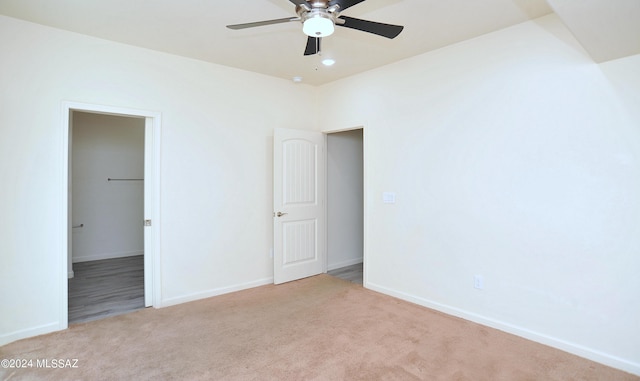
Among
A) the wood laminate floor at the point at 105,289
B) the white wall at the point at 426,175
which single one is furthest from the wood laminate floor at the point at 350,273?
the wood laminate floor at the point at 105,289

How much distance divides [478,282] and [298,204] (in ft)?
7.64

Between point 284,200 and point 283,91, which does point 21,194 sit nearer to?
point 284,200

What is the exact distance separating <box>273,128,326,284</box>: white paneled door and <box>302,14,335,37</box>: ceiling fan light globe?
7.44 feet

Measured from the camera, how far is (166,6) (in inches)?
100

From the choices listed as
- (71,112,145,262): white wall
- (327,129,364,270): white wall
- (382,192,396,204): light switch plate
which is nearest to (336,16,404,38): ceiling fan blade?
(382,192,396,204): light switch plate

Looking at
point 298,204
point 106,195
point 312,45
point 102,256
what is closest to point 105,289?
point 102,256

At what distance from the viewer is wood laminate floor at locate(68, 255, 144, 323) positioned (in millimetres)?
3436

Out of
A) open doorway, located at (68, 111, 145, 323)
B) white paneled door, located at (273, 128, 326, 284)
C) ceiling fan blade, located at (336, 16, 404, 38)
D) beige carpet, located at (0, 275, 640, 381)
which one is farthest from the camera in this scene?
open doorway, located at (68, 111, 145, 323)

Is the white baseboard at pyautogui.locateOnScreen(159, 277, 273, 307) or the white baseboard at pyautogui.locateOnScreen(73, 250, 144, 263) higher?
the white baseboard at pyautogui.locateOnScreen(73, 250, 144, 263)

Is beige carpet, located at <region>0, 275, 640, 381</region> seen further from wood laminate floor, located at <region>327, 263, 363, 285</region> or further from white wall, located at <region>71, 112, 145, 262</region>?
white wall, located at <region>71, 112, 145, 262</region>

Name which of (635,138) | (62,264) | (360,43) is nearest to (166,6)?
(360,43)

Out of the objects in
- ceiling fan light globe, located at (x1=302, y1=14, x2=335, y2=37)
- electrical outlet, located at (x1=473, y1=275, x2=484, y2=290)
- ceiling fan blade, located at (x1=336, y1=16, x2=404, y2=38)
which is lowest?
electrical outlet, located at (x1=473, y1=275, x2=484, y2=290)

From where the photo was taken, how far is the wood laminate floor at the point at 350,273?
4.52 m

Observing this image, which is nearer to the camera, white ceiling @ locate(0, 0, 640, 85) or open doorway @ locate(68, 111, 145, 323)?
white ceiling @ locate(0, 0, 640, 85)
